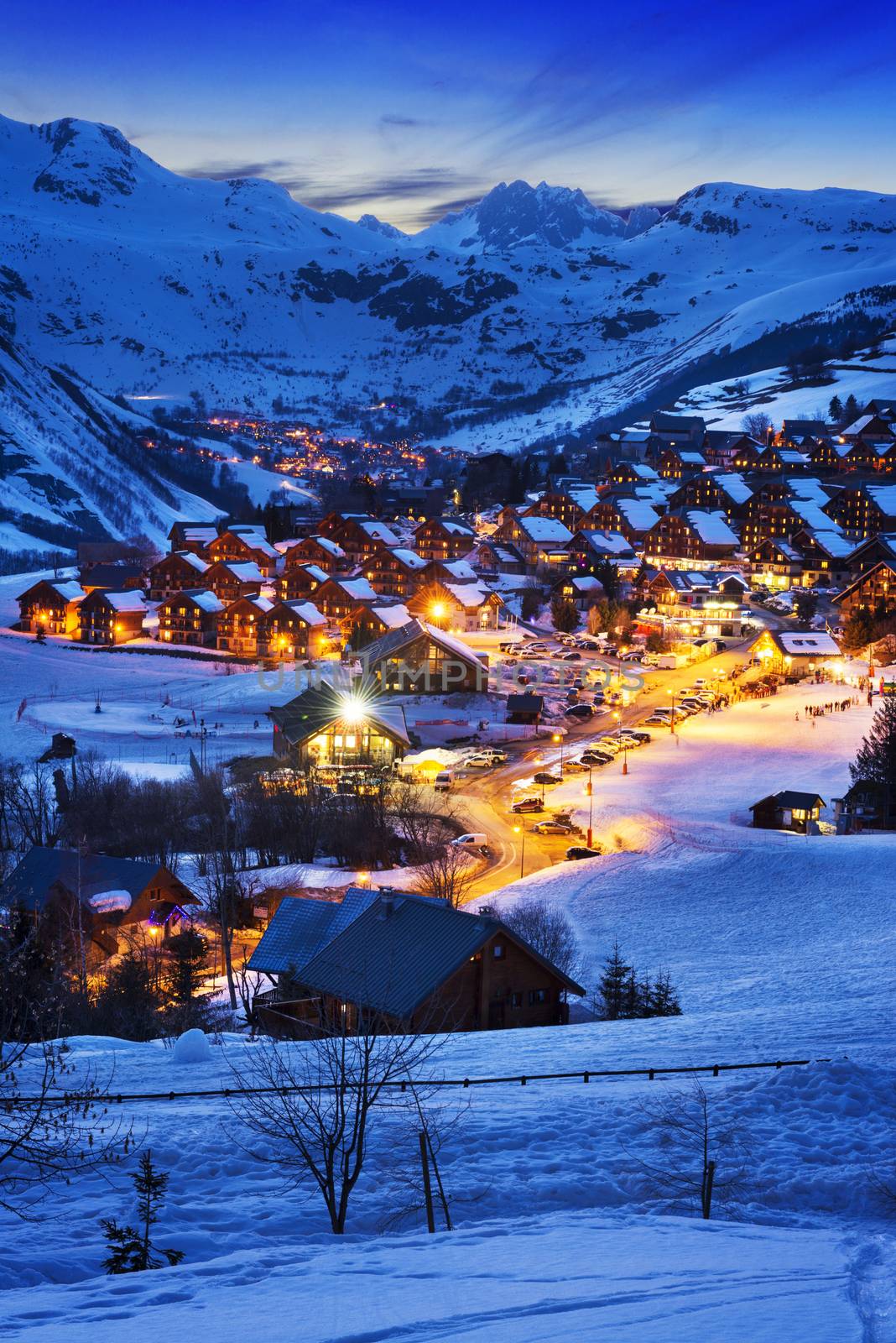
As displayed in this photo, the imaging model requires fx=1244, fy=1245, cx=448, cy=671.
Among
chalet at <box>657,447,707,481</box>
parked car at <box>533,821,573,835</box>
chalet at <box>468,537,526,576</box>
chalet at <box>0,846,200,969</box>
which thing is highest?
chalet at <box>657,447,707,481</box>

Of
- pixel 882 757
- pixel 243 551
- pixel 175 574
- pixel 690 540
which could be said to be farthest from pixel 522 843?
pixel 243 551

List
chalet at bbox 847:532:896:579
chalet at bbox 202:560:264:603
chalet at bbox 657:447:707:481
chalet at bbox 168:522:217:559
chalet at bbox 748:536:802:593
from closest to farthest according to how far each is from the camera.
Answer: chalet at bbox 847:532:896:579 < chalet at bbox 202:560:264:603 < chalet at bbox 748:536:802:593 < chalet at bbox 168:522:217:559 < chalet at bbox 657:447:707:481

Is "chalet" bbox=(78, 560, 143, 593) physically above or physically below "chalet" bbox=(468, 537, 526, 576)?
below

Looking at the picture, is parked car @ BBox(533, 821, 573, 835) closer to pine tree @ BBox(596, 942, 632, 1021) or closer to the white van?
the white van

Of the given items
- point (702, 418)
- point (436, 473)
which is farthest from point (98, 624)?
point (436, 473)

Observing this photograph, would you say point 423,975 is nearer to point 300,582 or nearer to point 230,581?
point 300,582

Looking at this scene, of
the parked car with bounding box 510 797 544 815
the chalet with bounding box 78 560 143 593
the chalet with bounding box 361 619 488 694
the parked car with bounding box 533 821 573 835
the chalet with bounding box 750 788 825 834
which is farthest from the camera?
the chalet with bounding box 78 560 143 593

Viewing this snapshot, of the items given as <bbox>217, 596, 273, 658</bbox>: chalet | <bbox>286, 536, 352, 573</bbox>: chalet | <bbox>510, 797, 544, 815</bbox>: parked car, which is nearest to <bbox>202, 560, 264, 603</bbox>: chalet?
<bbox>286, 536, 352, 573</bbox>: chalet

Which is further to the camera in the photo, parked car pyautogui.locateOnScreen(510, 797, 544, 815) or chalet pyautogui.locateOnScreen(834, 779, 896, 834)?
parked car pyautogui.locateOnScreen(510, 797, 544, 815)
